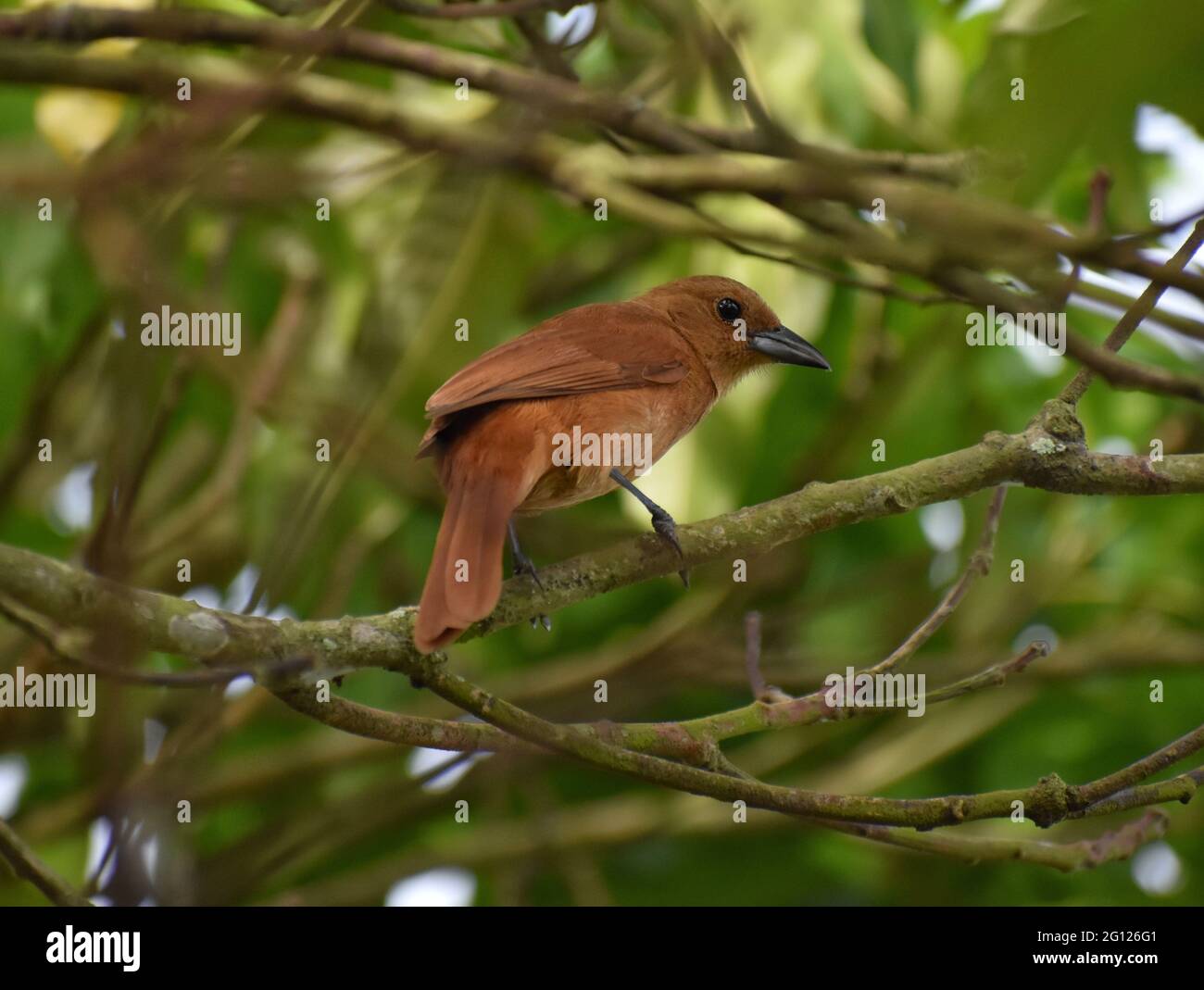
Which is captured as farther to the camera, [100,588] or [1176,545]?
[1176,545]

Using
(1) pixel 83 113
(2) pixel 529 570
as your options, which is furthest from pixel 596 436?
(1) pixel 83 113

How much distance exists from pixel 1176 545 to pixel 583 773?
2393 millimetres

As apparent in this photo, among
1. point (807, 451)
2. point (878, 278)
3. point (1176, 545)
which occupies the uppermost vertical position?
point (878, 278)

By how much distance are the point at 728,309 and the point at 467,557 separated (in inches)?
77.5

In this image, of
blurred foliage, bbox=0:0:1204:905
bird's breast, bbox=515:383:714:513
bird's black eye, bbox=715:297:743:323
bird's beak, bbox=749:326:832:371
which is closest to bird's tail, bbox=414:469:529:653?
bird's breast, bbox=515:383:714:513

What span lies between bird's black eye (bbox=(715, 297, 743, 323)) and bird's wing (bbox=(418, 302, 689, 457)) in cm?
18

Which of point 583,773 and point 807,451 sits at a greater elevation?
point 807,451

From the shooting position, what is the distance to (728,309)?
15.3 ft

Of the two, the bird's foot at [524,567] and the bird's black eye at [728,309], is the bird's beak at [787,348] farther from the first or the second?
the bird's foot at [524,567]

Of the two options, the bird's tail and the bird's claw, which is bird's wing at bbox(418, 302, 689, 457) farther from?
the bird's claw

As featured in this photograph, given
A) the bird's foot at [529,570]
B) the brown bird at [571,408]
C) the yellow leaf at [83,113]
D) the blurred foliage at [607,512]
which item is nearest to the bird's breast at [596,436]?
the brown bird at [571,408]

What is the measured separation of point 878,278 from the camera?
446 cm

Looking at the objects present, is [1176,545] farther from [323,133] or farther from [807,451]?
[323,133]
